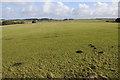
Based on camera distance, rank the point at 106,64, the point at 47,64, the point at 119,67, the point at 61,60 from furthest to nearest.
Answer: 1. the point at 61,60
2. the point at 47,64
3. the point at 106,64
4. the point at 119,67

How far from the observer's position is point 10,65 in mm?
12172

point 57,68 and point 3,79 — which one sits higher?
point 57,68

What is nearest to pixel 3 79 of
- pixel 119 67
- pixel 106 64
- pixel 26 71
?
pixel 26 71

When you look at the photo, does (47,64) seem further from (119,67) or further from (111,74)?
(119,67)

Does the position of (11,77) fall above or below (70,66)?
below

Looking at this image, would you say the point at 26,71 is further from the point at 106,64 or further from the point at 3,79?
the point at 106,64

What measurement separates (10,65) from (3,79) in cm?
282

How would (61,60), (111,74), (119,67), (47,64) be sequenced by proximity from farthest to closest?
(61,60), (47,64), (119,67), (111,74)

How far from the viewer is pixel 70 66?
11.1 meters

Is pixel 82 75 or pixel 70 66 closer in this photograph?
pixel 82 75

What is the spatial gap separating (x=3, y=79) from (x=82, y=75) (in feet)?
26.4

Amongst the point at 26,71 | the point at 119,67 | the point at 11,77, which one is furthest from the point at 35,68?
the point at 119,67

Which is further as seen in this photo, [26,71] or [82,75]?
[26,71]

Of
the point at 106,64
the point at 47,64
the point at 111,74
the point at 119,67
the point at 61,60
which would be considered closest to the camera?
the point at 111,74
